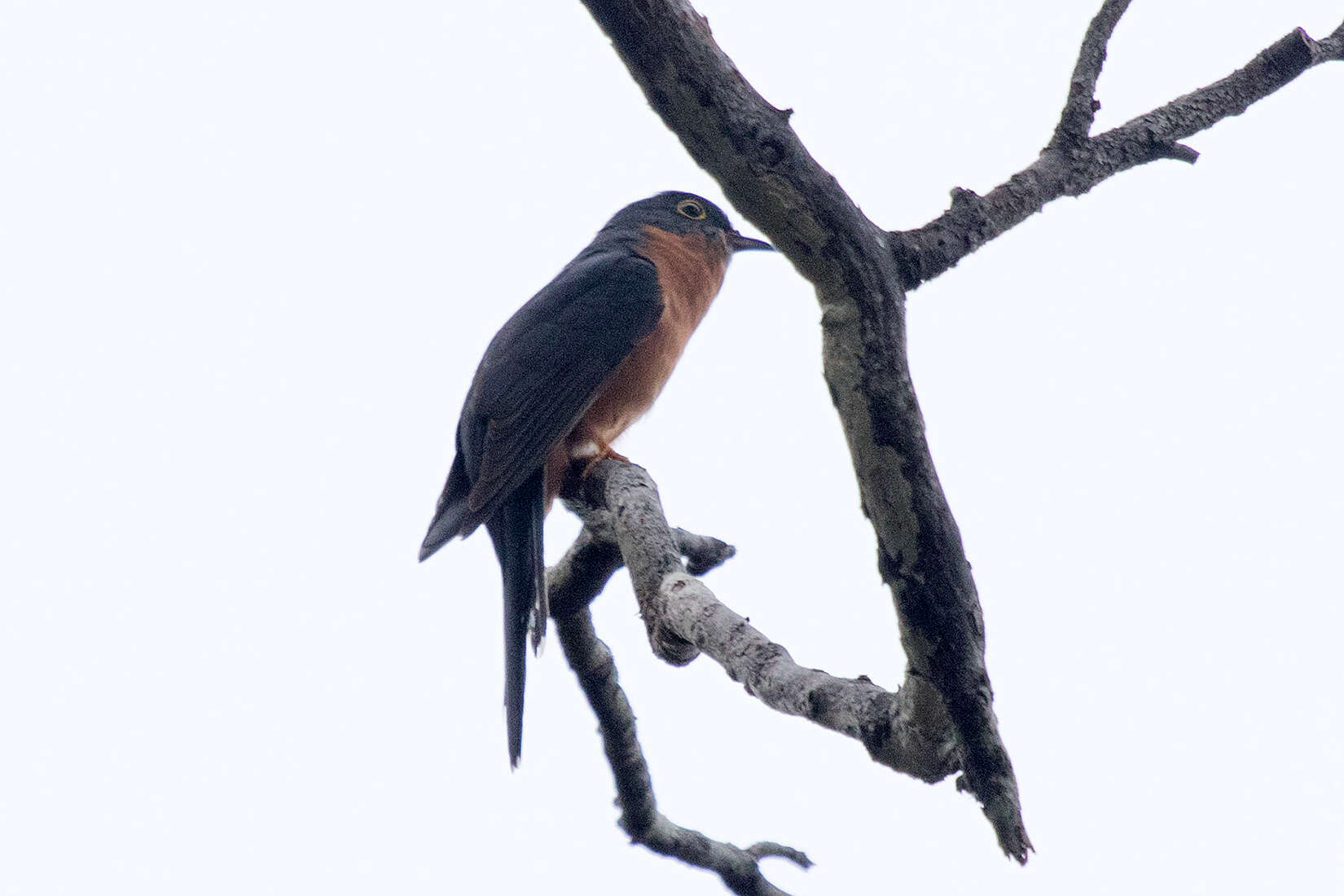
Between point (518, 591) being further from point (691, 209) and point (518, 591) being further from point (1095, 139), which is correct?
point (691, 209)

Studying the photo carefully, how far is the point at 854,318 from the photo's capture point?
2162 millimetres

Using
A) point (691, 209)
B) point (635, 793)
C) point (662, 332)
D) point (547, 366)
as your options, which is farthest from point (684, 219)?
point (635, 793)

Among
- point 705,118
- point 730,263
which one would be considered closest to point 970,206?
point 705,118

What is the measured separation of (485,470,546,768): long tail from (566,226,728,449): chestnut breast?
60 centimetres

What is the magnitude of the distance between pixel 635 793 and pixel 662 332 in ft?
7.12

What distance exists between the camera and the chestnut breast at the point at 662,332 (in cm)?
512

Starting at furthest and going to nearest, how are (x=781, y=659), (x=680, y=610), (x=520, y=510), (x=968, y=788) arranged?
(x=520, y=510)
(x=680, y=610)
(x=781, y=659)
(x=968, y=788)

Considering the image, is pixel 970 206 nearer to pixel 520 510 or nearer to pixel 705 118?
pixel 705 118

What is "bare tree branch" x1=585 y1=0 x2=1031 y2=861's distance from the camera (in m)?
2.04

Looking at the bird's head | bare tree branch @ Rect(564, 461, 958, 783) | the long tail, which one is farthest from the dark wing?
bare tree branch @ Rect(564, 461, 958, 783)

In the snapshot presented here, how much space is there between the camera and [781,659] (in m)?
2.24

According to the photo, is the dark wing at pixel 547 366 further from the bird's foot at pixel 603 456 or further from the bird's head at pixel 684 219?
the bird's head at pixel 684 219

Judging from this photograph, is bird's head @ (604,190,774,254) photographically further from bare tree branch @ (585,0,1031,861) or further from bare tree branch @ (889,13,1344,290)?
bare tree branch @ (585,0,1031,861)

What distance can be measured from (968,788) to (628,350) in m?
3.32
